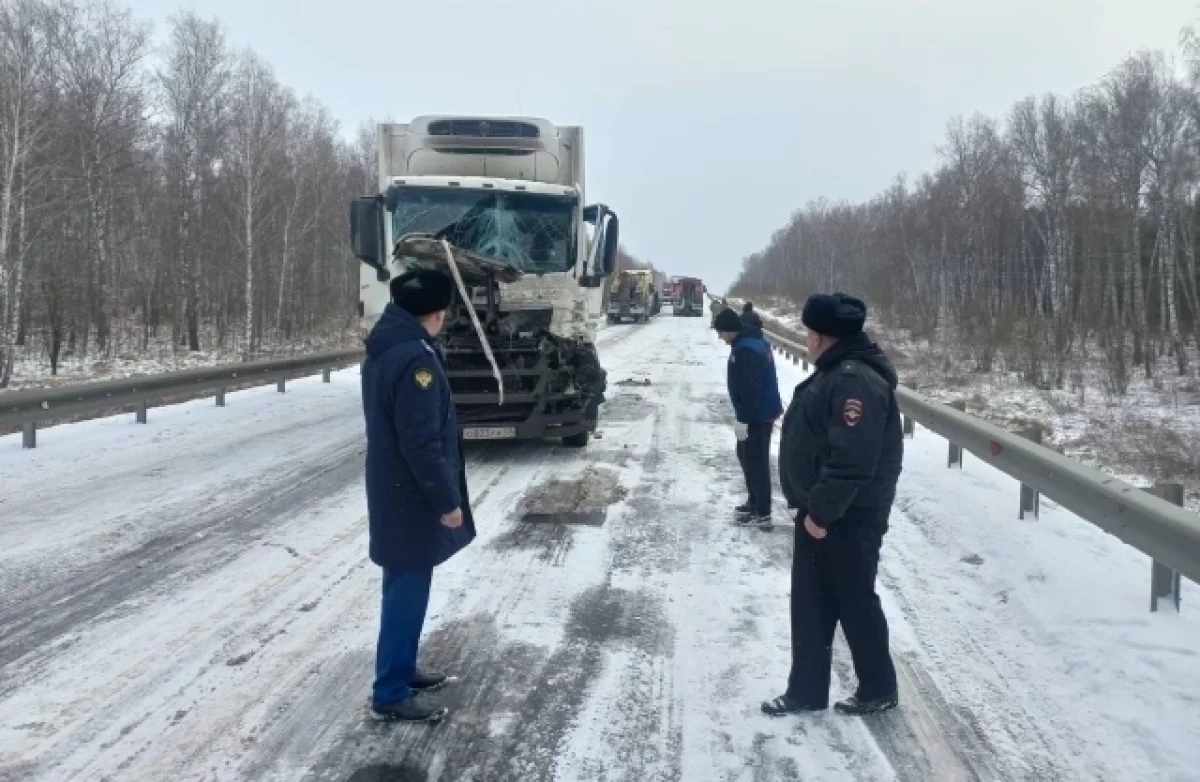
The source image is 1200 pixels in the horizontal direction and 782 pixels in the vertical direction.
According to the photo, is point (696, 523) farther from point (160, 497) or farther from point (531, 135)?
point (531, 135)

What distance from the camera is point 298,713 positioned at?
377 centimetres

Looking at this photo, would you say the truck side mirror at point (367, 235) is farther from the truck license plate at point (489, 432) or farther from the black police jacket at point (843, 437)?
the black police jacket at point (843, 437)

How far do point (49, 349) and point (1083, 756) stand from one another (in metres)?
30.8

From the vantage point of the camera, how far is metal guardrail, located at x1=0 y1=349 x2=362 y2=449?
30.4ft

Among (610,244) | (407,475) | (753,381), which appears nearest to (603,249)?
(610,244)

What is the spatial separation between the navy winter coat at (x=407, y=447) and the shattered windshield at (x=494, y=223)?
6.31m

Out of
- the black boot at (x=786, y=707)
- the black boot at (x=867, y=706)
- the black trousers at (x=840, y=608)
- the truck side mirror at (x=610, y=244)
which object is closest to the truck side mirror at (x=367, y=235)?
the truck side mirror at (x=610, y=244)

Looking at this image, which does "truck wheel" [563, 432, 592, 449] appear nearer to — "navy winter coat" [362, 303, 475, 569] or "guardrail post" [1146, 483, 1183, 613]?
"guardrail post" [1146, 483, 1183, 613]

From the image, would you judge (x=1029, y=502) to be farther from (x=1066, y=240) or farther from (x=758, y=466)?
(x=1066, y=240)

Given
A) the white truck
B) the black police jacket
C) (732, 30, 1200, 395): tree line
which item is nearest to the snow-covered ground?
(732, 30, 1200, 395): tree line

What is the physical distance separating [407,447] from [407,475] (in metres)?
0.15

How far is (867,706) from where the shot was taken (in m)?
3.82

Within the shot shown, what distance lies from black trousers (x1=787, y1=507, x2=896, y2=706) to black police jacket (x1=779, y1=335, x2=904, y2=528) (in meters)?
0.11

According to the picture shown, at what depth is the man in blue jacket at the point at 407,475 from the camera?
11.8 feet
